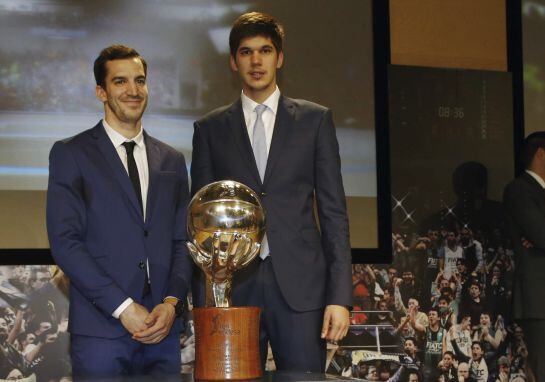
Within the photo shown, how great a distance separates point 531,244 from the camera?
455cm

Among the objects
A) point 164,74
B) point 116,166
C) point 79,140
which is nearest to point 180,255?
point 116,166

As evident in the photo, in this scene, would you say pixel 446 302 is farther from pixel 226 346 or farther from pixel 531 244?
pixel 226 346

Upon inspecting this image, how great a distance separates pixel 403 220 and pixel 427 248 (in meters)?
0.19

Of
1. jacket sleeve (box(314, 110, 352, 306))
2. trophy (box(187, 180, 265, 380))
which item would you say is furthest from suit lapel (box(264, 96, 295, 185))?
trophy (box(187, 180, 265, 380))

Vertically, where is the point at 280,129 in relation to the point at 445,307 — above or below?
above

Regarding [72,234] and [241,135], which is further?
[241,135]

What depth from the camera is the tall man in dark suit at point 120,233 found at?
8.02ft

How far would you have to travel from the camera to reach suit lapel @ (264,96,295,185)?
2730 millimetres

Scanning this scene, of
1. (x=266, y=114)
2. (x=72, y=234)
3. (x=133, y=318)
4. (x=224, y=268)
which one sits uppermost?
(x=266, y=114)

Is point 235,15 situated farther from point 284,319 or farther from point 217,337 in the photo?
point 217,337

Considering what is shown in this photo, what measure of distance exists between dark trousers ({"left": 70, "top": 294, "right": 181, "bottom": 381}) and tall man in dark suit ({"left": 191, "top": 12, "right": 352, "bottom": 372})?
0.89ft

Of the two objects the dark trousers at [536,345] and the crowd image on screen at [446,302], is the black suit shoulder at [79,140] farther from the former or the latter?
the dark trousers at [536,345]

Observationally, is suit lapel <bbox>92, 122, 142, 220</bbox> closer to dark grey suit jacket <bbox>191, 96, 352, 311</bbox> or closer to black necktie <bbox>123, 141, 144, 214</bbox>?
black necktie <bbox>123, 141, 144, 214</bbox>

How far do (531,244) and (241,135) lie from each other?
Answer: 2.32m
